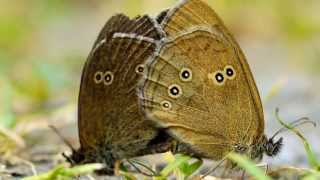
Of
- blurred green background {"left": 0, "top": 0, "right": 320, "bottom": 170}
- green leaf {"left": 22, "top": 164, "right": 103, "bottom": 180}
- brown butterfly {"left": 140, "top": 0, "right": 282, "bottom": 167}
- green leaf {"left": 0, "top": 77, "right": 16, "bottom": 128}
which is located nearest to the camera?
green leaf {"left": 22, "top": 164, "right": 103, "bottom": 180}

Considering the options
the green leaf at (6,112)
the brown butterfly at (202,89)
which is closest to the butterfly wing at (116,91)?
the brown butterfly at (202,89)

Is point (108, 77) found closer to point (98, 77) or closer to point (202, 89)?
point (98, 77)

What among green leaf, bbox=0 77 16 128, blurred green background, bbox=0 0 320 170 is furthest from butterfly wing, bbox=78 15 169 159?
blurred green background, bbox=0 0 320 170

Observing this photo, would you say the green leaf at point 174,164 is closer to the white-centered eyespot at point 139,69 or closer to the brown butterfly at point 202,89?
the brown butterfly at point 202,89

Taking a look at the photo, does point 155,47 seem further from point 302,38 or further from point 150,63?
point 302,38

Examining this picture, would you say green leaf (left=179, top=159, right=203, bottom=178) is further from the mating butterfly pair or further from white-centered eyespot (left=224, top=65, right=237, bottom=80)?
white-centered eyespot (left=224, top=65, right=237, bottom=80)

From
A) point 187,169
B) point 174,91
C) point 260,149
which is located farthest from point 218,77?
point 187,169

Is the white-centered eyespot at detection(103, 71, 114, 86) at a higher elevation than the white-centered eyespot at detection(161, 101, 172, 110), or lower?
higher

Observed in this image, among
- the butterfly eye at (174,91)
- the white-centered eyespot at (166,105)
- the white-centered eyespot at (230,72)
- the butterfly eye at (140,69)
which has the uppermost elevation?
the butterfly eye at (140,69)
